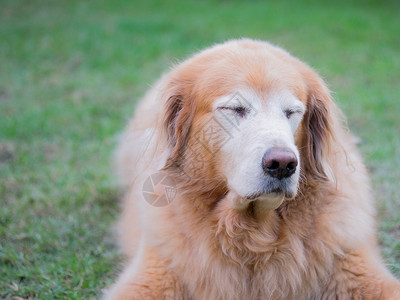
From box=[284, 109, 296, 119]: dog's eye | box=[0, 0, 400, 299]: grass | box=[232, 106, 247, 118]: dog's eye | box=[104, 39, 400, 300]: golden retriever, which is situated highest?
box=[284, 109, 296, 119]: dog's eye

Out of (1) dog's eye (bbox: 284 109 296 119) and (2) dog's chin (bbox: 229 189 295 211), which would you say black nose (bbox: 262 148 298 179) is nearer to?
(2) dog's chin (bbox: 229 189 295 211)

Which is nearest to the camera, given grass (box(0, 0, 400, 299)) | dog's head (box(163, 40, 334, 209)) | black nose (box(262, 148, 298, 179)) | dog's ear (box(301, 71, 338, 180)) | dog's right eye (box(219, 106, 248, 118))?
black nose (box(262, 148, 298, 179))

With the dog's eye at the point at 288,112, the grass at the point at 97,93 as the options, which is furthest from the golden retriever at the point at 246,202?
the grass at the point at 97,93

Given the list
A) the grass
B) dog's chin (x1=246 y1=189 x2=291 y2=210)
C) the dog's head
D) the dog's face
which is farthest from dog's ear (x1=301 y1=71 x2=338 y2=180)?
the grass

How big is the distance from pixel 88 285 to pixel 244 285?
122cm

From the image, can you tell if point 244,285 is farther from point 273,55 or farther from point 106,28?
point 106,28

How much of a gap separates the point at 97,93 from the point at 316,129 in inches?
213

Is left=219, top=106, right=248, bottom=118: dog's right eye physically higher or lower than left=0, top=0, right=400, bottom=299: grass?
higher

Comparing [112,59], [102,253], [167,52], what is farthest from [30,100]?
[102,253]

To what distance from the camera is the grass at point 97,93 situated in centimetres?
401

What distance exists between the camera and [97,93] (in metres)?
7.94

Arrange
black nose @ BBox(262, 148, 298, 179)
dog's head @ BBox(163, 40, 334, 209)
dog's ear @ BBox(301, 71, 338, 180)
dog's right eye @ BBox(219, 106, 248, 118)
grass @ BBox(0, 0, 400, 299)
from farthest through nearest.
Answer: grass @ BBox(0, 0, 400, 299), dog's ear @ BBox(301, 71, 338, 180), dog's right eye @ BBox(219, 106, 248, 118), dog's head @ BBox(163, 40, 334, 209), black nose @ BBox(262, 148, 298, 179)

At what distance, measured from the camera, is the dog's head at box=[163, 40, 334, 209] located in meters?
2.66

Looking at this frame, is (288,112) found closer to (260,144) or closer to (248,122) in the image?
(248,122)
